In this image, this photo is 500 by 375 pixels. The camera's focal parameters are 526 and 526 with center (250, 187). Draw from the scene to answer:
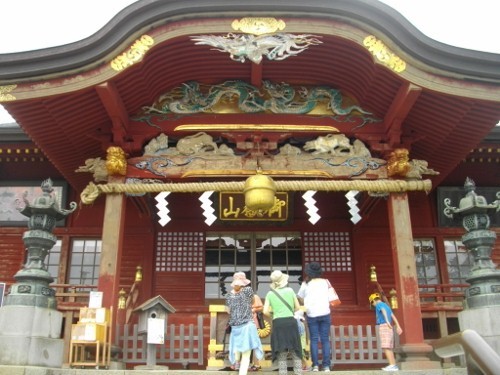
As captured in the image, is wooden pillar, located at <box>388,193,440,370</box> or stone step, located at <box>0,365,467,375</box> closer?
stone step, located at <box>0,365,467,375</box>

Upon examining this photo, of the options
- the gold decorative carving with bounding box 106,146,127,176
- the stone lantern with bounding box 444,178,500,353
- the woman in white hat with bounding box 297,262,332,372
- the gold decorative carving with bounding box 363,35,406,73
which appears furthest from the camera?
the gold decorative carving with bounding box 106,146,127,176

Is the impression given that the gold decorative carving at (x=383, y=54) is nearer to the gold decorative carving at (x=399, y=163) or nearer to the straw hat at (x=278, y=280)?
the gold decorative carving at (x=399, y=163)

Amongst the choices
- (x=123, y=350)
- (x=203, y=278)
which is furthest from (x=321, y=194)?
(x=123, y=350)

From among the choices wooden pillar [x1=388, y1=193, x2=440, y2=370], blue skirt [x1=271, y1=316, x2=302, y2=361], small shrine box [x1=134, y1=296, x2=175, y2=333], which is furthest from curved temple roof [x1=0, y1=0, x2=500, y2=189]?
blue skirt [x1=271, y1=316, x2=302, y2=361]

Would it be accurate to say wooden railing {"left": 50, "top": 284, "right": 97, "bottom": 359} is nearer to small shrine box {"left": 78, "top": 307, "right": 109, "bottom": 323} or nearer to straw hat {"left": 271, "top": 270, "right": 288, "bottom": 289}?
small shrine box {"left": 78, "top": 307, "right": 109, "bottom": 323}

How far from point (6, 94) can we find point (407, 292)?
299 inches

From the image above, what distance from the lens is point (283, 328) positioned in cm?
700

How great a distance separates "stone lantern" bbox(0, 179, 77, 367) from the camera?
22.6 ft

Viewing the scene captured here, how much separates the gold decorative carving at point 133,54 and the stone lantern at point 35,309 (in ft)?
7.73

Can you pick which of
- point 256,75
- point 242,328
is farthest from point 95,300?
point 256,75

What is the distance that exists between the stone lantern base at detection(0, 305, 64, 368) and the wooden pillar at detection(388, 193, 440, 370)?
5.39m

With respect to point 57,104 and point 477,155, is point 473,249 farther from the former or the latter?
point 57,104

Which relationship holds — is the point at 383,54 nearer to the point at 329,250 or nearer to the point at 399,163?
the point at 399,163

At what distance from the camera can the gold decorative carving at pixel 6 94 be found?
8.79 m
